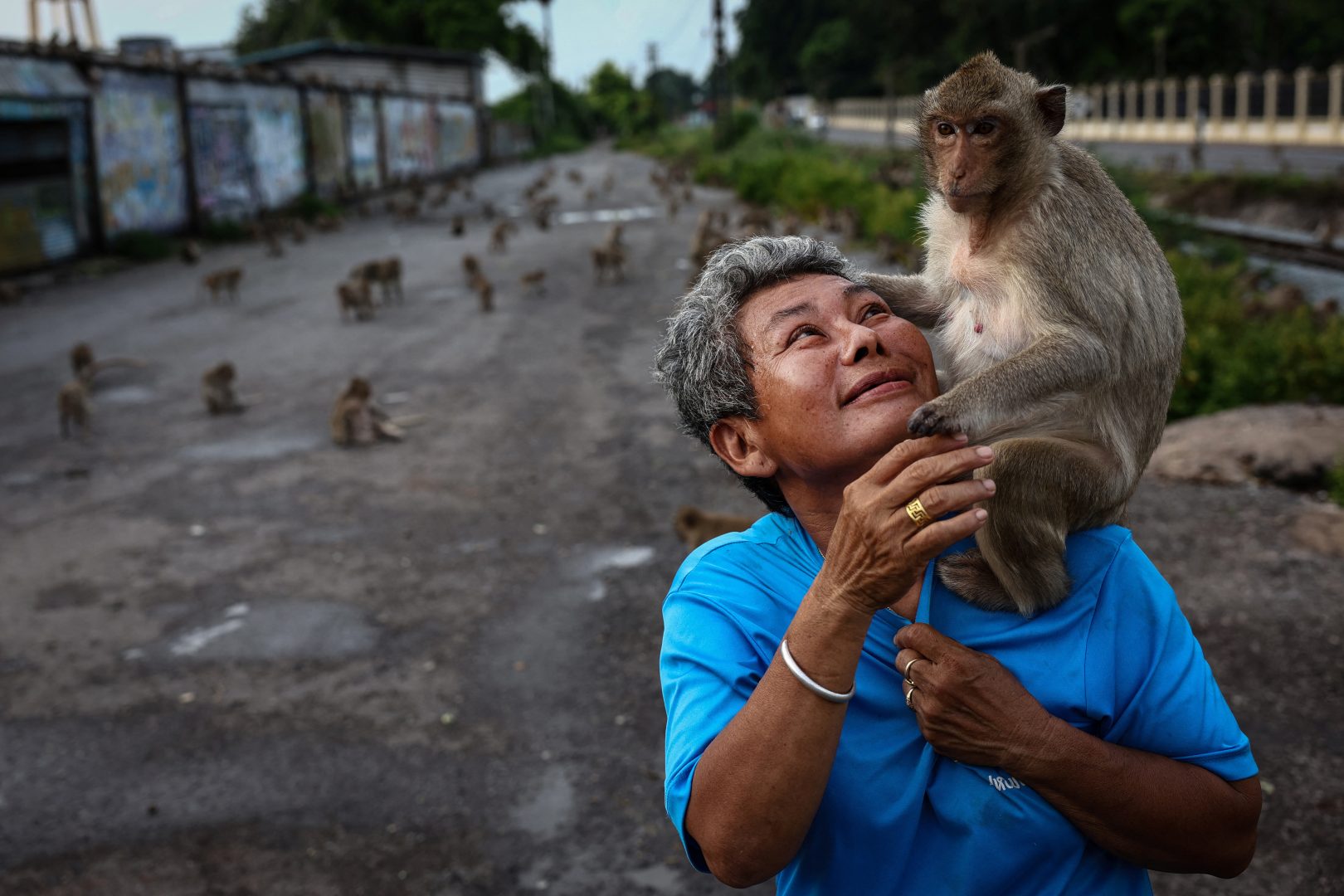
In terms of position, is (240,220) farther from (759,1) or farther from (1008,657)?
(759,1)

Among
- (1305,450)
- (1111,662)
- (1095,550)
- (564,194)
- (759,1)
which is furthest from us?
(759,1)

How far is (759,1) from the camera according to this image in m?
83.4

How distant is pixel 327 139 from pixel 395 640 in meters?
30.0

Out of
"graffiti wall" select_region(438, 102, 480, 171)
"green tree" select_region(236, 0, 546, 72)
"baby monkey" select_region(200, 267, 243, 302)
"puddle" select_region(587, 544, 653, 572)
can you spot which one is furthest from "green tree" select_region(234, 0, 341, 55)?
"puddle" select_region(587, 544, 653, 572)

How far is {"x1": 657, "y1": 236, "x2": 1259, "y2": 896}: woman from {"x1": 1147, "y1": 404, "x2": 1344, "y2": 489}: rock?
18.9 feet

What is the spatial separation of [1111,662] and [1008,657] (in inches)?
6.5

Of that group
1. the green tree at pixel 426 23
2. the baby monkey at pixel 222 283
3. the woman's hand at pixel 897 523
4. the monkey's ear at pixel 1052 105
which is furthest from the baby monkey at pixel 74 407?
the green tree at pixel 426 23

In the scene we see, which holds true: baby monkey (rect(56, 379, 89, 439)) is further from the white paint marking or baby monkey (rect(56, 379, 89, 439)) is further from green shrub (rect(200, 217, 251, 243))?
green shrub (rect(200, 217, 251, 243))

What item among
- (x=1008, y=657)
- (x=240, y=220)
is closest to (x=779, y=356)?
(x=1008, y=657)

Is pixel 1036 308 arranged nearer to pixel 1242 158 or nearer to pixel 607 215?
pixel 607 215

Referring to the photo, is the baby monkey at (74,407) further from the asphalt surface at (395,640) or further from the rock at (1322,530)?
the rock at (1322,530)

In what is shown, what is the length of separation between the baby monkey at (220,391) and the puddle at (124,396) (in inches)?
38.4

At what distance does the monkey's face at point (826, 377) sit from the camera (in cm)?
190

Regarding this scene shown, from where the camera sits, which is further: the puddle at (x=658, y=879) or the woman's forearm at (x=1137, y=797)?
the puddle at (x=658, y=879)
